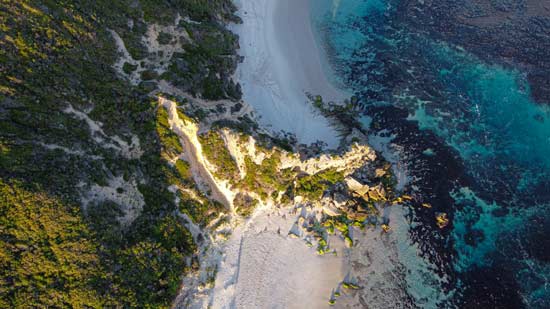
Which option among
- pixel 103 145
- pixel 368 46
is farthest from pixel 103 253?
pixel 368 46

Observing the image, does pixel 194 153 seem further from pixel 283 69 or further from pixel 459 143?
pixel 459 143

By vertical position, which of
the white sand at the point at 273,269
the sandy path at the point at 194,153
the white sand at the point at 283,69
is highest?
the white sand at the point at 283,69

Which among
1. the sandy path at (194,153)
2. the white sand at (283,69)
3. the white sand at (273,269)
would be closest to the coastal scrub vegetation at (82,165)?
the sandy path at (194,153)

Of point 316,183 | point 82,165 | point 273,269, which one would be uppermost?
point 316,183

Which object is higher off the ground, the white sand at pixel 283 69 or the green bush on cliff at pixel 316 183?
the white sand at pixel 283 69

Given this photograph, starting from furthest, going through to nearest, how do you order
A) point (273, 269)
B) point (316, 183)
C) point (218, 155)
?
1. point (316, 183)
2. point (273, 269)
3. point (218, 155)

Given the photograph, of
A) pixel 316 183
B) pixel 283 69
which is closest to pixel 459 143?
pixel 316 183

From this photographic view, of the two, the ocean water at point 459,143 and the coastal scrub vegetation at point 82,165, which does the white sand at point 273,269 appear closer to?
the coastal scrub vegetation at point 82,165

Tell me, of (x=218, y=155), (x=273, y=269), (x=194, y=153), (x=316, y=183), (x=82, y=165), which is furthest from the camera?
(x=316, y=183)
